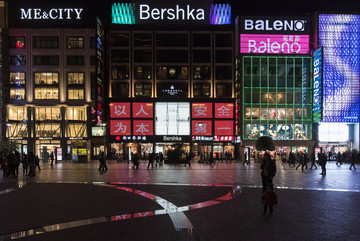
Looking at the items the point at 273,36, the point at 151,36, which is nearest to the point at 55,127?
the point at 151,36

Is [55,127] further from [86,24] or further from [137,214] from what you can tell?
[137,214]

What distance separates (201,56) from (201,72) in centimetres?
292

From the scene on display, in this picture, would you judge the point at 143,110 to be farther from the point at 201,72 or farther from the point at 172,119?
the point at 201,72

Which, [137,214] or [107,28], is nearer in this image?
[137,214]

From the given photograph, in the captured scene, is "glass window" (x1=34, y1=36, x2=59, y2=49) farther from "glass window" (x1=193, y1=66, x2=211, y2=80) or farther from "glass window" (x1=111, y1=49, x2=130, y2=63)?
"glass window" (x1=193, y1=66, x2=211, y2=80)

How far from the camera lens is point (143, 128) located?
54031 millimetres

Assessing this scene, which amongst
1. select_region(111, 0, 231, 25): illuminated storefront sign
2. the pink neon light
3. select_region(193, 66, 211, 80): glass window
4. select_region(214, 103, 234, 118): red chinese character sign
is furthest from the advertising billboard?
select_region(214, 103, 234, 118): red chinese character sign

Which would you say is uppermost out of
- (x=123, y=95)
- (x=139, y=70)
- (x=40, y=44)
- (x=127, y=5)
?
(x=127, y=5)

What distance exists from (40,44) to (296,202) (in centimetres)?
5537

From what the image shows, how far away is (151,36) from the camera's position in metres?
54.8

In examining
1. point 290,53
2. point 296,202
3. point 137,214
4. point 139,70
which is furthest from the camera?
point 139,70

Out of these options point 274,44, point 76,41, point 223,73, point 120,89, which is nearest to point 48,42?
point 76,41

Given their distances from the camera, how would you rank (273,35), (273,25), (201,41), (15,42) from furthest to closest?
(201,41), (15,42), (273,25), (273,35)

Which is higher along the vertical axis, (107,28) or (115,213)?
(107,28)
